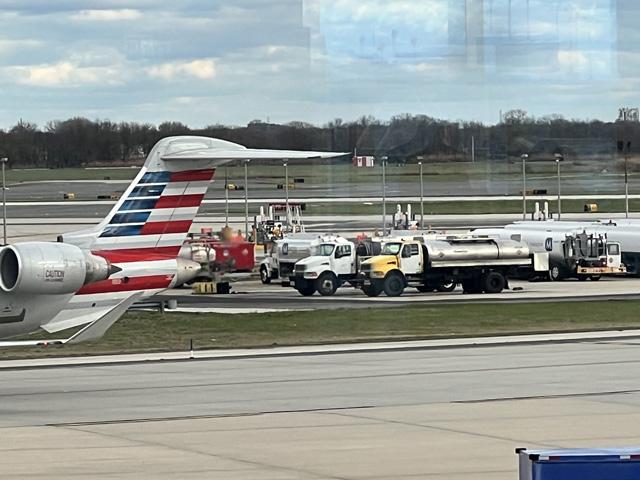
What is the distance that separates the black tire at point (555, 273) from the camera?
205 feet

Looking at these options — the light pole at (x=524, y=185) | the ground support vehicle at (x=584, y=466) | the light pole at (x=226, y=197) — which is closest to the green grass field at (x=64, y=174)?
the light pole at (x=226, y=197)

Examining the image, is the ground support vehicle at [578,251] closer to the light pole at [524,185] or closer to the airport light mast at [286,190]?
the light pole at [524,185]

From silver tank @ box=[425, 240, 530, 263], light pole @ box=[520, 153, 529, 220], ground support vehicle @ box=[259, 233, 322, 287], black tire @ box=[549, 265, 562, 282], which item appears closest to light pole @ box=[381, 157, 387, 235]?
ground support vehicle @ box=[259, 233, 322, 287]

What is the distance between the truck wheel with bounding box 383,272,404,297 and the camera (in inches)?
2098

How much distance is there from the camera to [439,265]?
179ft

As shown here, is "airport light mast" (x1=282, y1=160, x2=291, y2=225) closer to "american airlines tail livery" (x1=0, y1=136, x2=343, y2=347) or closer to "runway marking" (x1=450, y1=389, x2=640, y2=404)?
"american airlines tail livery" (x1=0, y1=136, x2=343, y2=347)

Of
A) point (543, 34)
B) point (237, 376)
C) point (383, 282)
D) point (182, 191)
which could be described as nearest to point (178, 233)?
point (182, 191)

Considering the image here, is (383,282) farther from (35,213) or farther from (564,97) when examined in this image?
(35,213)

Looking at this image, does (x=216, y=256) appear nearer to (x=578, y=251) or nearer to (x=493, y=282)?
(x=493, y=282)

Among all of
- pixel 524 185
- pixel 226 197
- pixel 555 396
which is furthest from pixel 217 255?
pixel 524 185

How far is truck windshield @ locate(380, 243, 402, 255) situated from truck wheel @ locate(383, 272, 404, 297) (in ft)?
4.66

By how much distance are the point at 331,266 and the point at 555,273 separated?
529 inches

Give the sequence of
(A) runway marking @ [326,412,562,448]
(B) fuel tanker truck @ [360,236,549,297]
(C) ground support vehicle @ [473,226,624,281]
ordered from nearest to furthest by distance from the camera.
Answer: (A) runway marking @ [326,412,562,448]
(B) fuel tanker truck @ [360,236,549,297]
(C) ground support vehicle @ [473,226,624,281]

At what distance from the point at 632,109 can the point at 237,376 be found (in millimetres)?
43685
